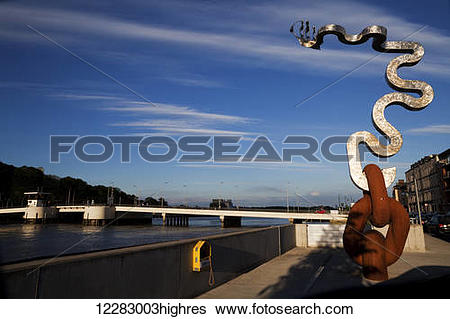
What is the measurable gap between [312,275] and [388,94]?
761 centimetres

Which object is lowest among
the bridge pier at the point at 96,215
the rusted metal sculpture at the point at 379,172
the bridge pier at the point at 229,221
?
the bridge pier at the point at 229,221

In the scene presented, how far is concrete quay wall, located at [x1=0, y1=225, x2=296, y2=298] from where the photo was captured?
4.33 meters

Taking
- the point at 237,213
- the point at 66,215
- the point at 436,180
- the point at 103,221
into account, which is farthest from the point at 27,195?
the point at 436,180

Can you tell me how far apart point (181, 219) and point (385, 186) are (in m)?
142

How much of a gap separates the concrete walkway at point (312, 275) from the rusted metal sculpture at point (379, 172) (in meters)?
0.91

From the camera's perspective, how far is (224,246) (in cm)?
1027

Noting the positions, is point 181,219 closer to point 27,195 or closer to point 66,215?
point 66,215

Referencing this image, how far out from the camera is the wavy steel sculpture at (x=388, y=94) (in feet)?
39.9

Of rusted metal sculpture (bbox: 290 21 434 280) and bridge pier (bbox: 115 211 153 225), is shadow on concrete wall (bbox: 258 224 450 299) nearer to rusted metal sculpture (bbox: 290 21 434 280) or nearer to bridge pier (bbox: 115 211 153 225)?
rusted metal sculpture (bbox: 290 21 434 280)

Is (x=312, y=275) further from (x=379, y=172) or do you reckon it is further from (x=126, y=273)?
(x=126, y=273)

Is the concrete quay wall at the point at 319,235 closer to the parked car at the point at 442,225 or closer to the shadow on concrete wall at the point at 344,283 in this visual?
the shadow on concrete wall at the point at 344,283

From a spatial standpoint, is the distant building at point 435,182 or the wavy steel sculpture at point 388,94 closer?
the wavy steel sculpture at point 388,94

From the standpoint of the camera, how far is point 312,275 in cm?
1118
